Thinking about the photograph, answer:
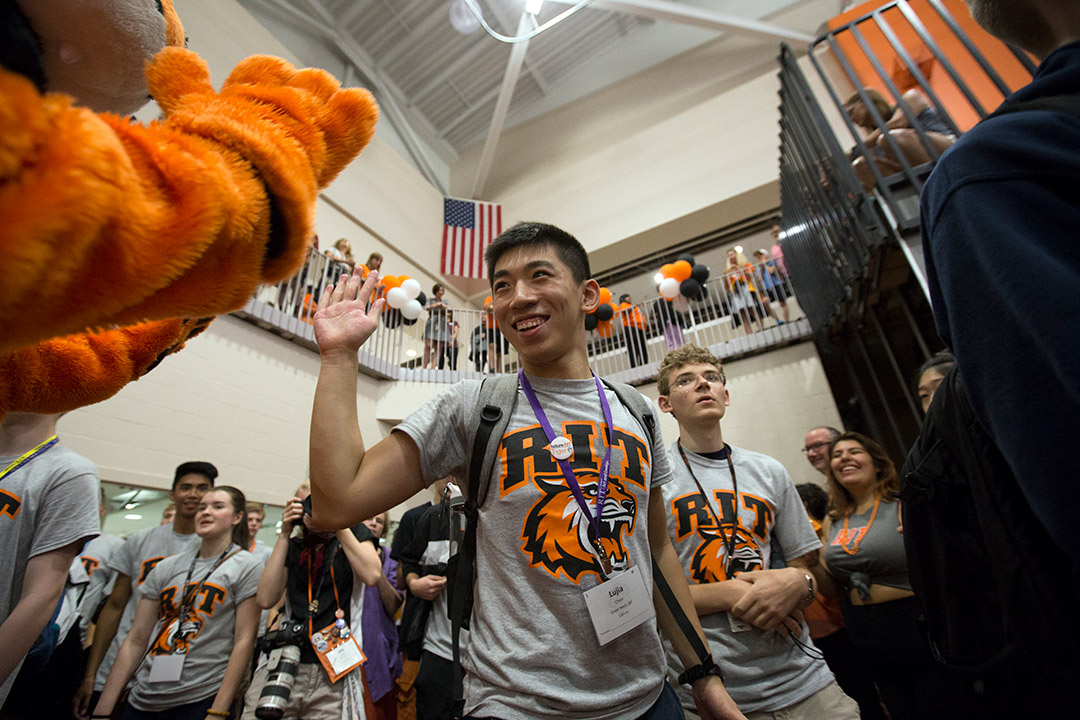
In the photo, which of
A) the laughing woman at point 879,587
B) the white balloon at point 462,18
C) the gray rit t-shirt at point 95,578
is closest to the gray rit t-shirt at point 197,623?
the gray rit t-shirt at point 95,578

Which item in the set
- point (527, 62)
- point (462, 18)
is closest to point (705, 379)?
point (462, 18)

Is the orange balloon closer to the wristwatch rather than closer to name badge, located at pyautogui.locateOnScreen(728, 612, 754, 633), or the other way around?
the wristwatch

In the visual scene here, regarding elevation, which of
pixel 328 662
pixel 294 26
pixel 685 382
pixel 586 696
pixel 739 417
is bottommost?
pixel 328 662

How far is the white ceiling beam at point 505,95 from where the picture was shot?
33.6 ft

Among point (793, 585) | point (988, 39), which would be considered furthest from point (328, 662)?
point (988, 39)

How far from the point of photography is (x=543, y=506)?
123cm

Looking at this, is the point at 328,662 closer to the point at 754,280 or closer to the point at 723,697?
the point at 723,697

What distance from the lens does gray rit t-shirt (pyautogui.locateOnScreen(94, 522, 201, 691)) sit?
3.25 m

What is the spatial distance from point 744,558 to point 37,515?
256cm

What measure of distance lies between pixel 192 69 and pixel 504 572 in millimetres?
1121

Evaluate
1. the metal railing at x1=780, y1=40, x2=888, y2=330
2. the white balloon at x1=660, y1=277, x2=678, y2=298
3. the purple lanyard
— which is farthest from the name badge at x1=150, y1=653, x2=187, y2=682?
the white balloon at x1=660, y1=277, x2=678, y2=298

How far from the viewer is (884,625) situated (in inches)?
89.2

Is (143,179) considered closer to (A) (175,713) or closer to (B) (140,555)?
(A) (175,713)

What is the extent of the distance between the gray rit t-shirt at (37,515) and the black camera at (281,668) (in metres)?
0.92
